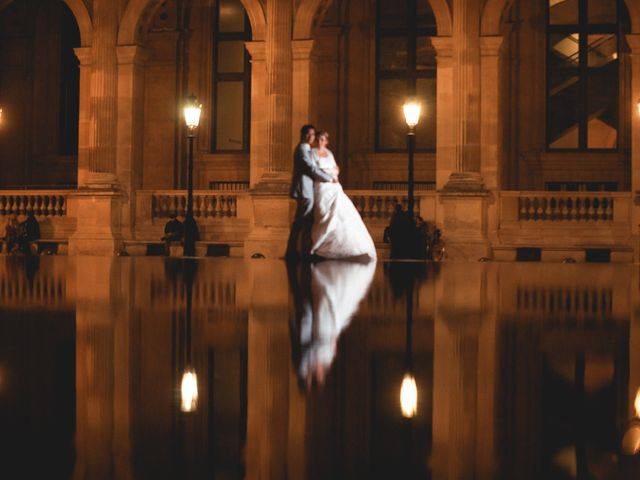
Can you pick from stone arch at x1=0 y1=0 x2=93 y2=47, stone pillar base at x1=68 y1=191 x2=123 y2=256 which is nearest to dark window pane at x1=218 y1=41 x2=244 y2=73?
stone arch at x1=0 y1=0 x2=93 y2=47

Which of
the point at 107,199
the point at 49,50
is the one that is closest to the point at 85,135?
the point at 107,199

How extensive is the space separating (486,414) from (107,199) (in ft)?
78.7

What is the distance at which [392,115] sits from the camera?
3023cm

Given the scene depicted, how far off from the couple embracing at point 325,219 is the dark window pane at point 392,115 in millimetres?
15755

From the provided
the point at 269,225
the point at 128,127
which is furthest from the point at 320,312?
the point at 128,127

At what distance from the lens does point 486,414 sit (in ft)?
9.21

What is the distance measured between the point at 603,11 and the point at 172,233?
40.5ft

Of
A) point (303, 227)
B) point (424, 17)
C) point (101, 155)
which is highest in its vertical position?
point (424, 17)

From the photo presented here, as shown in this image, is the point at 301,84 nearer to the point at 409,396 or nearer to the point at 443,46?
the point at 443,46

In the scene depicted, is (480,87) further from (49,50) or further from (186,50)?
(49,50)

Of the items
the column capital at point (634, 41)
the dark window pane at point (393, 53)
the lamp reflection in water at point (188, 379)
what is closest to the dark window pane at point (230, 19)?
the dark window pane at point (393, 53)

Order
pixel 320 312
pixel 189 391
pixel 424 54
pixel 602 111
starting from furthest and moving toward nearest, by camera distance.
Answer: pixel 424 54 < pixel 602 111 < pixel 320 312 < pixel 189 391

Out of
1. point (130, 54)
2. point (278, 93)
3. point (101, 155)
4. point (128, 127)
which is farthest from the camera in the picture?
point (128, 127)

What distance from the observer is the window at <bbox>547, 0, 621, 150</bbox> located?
2917 cm
